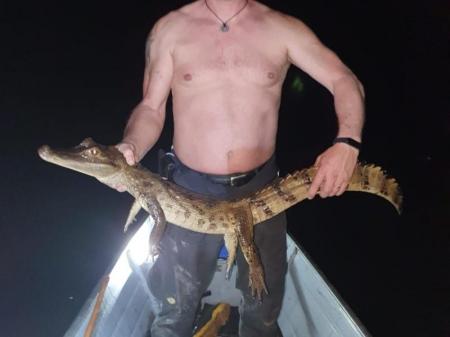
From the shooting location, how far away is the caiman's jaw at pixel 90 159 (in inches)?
96.1

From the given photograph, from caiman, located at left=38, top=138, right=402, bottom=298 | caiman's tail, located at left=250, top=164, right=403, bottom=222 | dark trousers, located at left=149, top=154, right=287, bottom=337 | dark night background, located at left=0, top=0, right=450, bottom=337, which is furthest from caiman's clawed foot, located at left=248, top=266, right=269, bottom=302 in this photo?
dark night background, located at left=0, top=0, right=450, bottom=337

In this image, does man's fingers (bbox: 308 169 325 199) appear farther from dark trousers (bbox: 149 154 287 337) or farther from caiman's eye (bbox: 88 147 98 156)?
caiman's eye (bbox: 88 147 98 156)

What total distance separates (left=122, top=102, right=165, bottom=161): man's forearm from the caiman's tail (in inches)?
33.6

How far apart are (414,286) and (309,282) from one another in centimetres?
301

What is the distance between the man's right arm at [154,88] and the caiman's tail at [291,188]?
90cm

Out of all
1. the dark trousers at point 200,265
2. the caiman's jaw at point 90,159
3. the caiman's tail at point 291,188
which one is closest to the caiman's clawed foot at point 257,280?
the dark trousers at point 200,265

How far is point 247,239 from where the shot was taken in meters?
3.05

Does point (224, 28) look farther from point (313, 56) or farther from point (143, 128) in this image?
point (143, 128)

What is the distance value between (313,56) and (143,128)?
4.34 feet

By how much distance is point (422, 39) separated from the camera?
16.6 m

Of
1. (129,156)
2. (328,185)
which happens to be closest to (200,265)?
(129,156)

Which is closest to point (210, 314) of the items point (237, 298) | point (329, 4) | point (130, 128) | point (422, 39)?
point (237, 298)

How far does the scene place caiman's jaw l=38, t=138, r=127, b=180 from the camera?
2441 mm

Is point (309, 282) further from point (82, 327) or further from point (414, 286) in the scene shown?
point (414, 286)
